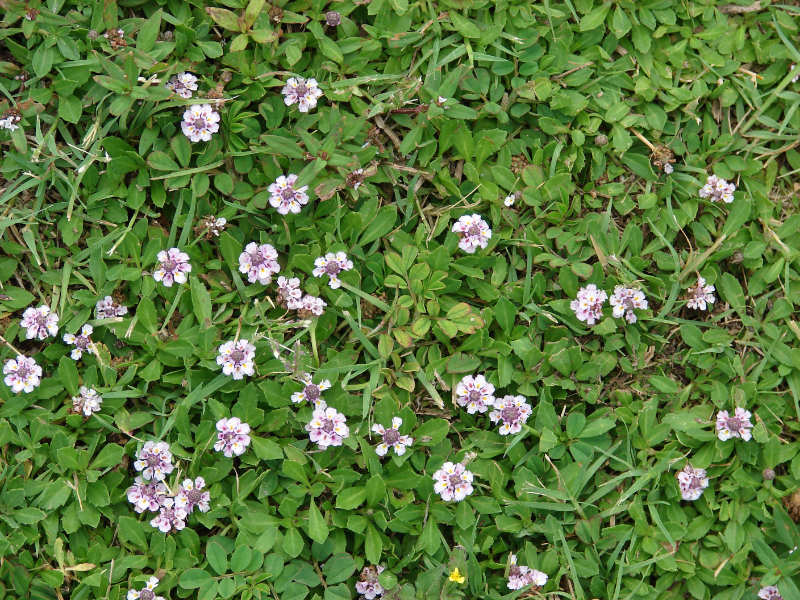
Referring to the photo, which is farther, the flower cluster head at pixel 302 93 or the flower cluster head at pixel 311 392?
the flower cluster head at pixel 302 93

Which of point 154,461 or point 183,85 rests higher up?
point 183,85

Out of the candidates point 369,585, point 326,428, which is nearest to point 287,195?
point 326,428

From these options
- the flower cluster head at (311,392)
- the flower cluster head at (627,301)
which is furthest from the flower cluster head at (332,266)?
the flower cluster head at (627,301)

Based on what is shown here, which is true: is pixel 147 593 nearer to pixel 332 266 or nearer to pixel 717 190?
pixel 332 266

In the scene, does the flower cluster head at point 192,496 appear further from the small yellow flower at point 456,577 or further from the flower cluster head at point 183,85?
the flower cluster head at point 183,85

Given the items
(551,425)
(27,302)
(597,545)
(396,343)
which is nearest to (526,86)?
(396,343)

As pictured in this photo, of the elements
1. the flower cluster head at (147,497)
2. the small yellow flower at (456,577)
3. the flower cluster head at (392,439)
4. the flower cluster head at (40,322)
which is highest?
the flower cluster head at (40,322)

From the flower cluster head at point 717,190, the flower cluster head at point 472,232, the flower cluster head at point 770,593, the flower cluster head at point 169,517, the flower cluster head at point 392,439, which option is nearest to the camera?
the flower cluster head at point 169,517
